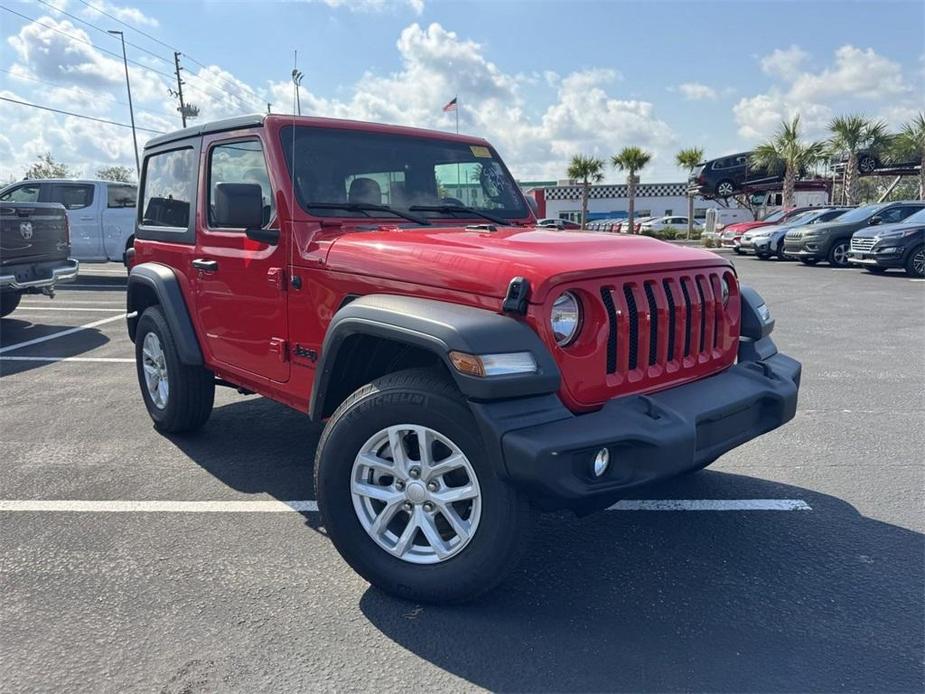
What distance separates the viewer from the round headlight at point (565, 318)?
2645 millimetres

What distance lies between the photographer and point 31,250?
8.90 metres

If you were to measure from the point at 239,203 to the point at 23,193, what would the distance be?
40.1 ft

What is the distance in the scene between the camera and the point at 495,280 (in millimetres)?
2666

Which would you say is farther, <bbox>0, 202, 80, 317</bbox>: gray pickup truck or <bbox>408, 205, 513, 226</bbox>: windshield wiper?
<bbox>0, 202, 80, 317</bbox>: gray pickup truck

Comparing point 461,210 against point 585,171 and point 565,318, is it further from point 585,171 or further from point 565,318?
point 585,171

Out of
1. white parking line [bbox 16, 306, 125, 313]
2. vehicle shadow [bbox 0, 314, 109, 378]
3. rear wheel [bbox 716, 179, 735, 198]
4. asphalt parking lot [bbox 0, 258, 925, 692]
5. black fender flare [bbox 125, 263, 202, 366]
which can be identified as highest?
rear wheel [bbox 716, 179, 735, 198]

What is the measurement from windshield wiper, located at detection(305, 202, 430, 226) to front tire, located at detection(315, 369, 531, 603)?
1.21 metres

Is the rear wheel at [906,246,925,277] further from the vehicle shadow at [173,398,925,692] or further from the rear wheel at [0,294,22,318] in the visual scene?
the rear wheel at [0,294,22,318]

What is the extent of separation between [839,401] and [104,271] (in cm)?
1679

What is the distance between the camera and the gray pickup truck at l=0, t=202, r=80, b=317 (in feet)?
28.0

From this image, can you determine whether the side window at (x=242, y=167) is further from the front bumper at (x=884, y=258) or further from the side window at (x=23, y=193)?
the front bumper at (x=884, y=258)

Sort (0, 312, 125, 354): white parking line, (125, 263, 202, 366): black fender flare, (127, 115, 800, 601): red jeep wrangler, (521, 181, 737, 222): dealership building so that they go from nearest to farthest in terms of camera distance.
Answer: (127, 115, 800, 601): red jeep wrangler
(125, 263, 202, 366): black fender flare
(0, 312, 125, 354): white parking line
(521, 181, 737, 222): dealership building

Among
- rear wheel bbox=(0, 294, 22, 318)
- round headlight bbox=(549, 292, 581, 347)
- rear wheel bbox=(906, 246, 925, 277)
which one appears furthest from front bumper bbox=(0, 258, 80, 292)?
rear wheel bbox=(906, 246, 925, 277)

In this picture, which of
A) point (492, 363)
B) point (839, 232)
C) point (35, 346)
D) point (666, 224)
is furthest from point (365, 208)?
point (666, 224)
